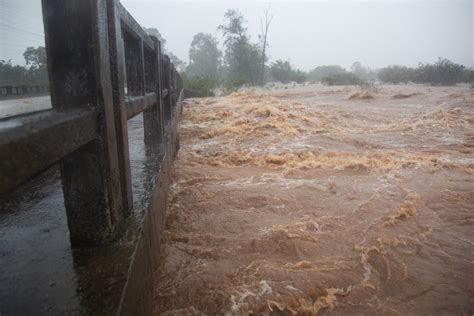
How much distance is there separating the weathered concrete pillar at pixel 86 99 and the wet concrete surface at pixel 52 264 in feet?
0.35

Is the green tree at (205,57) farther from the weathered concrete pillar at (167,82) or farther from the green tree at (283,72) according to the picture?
the weathered concrete pillar at (167,82)

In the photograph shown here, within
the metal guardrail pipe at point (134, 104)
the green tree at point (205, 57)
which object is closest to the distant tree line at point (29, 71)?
the metal guardrail pipe at point (134, 104)

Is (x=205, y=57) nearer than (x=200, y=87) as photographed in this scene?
No

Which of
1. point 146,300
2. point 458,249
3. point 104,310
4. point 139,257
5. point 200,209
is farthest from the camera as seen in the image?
point 200,209

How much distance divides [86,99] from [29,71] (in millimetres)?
206

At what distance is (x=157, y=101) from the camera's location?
340cm

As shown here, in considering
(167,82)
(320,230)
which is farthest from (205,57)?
(320,230)

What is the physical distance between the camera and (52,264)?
1300 millimetres

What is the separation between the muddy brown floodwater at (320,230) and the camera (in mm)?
1974

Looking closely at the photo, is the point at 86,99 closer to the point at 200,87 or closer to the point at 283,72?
the point at 200,87

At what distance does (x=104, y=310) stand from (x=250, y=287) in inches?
45.1

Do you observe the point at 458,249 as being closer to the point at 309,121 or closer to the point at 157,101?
the point at 157,101

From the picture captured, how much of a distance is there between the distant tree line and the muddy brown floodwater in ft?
4.54

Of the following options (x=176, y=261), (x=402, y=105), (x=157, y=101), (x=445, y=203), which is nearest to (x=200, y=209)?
(x=176, y=261)
